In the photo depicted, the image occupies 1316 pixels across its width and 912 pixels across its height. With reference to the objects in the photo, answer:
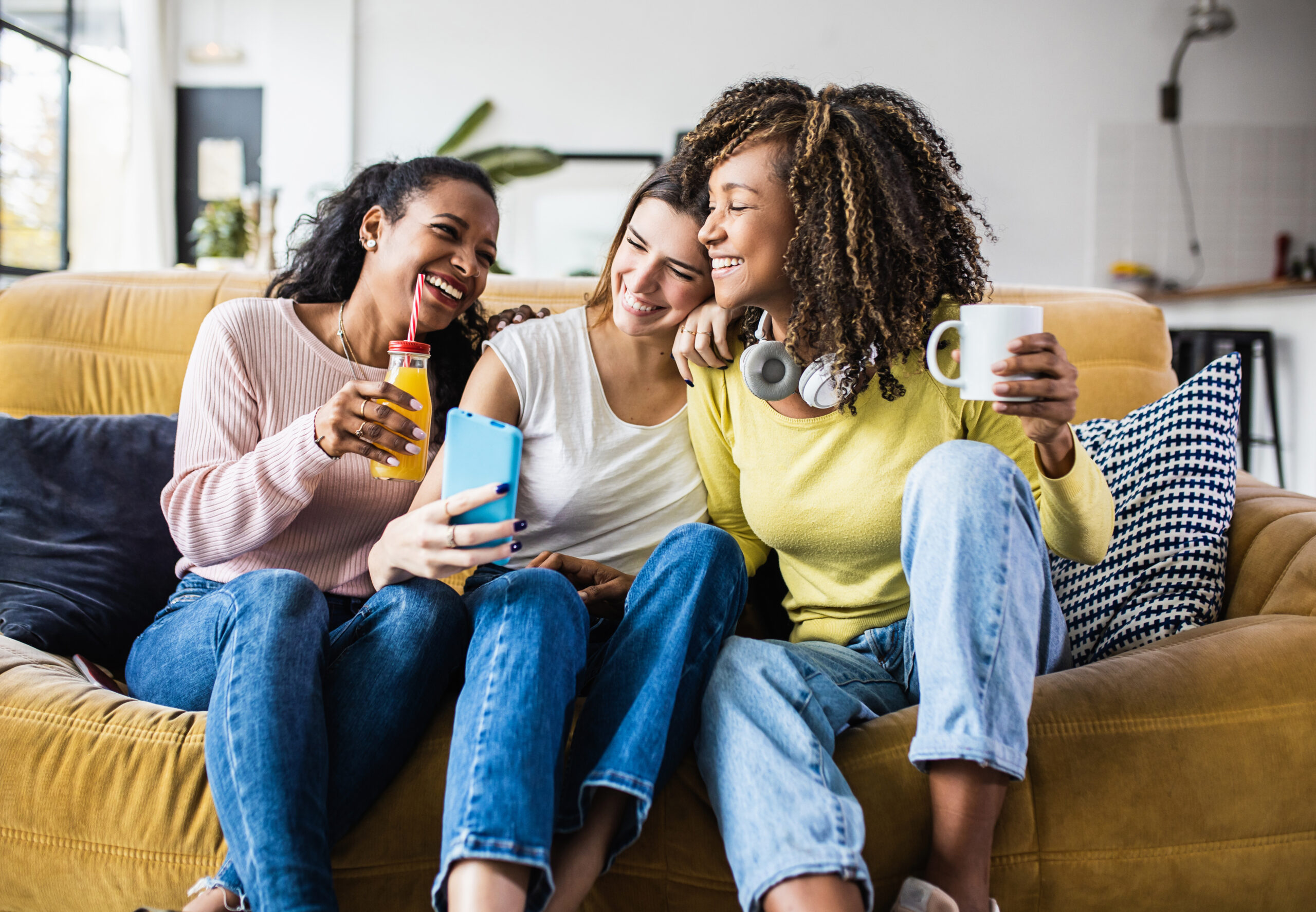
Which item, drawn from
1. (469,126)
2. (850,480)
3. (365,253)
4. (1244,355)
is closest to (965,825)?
(850,480)

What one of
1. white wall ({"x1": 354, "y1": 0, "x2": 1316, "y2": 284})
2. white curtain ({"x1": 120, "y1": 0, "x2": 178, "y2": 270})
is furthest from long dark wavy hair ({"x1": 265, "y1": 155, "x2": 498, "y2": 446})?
white curtain ({"x1": 120, "y1": 0, "x2": 178, "y2": 270})

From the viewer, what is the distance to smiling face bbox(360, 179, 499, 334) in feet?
4.59

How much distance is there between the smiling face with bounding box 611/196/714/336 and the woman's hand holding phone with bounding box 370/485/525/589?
51 centimetres

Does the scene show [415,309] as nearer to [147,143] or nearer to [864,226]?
[864,226]

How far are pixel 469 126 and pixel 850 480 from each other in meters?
4.15

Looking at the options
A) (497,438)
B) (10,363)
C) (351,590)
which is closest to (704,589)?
(497,438)

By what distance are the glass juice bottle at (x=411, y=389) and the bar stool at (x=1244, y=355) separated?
344 cm

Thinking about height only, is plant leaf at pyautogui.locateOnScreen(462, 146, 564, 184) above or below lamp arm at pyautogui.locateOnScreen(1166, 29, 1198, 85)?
below

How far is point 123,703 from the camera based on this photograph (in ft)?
3.71

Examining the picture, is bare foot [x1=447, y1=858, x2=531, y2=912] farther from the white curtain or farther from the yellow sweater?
the white curtain

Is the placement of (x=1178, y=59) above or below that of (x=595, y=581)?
above

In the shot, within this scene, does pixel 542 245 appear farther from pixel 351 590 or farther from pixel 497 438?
pixel 497 438

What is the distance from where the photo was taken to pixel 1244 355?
387cm

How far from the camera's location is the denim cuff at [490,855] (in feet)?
2.74
